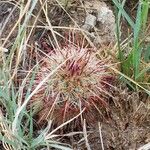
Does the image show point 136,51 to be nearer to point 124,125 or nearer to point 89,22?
point 124,125

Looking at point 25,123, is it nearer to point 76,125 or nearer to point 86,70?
point 76,125

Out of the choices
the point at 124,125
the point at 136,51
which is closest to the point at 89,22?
the point at 136,51

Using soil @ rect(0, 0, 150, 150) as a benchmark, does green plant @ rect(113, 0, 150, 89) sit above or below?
above

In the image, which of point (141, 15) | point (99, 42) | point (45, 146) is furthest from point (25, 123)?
point (141, 15)

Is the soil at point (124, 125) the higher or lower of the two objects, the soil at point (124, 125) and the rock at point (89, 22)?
the lower

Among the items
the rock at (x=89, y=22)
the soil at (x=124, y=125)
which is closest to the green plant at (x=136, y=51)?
the soil at (x=124, y=125)

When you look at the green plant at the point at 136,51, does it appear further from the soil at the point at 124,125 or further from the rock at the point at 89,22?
the rock at the point at 89,22

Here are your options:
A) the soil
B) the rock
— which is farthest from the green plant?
the rock

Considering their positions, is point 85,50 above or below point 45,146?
above

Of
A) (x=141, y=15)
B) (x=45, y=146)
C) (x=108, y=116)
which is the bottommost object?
(x=45, y=146)

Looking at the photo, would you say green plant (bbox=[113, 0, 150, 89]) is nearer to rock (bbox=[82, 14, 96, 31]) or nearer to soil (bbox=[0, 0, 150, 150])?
soil (bbox=[0, 0, 150, 150])

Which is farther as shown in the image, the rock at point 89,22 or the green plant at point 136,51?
the rock at point 89,22
